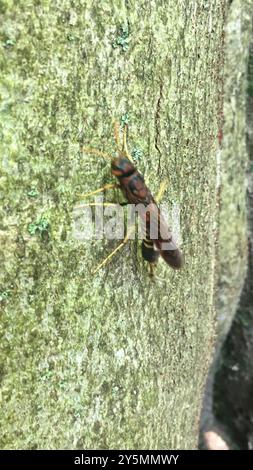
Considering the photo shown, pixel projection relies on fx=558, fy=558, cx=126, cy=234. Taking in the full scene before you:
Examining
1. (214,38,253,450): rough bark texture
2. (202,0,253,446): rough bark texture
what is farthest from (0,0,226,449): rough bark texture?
(214,38,253,450): rough bark texture

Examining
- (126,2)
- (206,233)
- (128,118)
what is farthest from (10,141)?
(206,233)

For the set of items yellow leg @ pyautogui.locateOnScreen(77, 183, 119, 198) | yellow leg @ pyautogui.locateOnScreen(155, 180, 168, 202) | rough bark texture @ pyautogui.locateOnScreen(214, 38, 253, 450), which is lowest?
rough bark texture @ pyautogui.locateOnScreen(214, 38, 253, 450)

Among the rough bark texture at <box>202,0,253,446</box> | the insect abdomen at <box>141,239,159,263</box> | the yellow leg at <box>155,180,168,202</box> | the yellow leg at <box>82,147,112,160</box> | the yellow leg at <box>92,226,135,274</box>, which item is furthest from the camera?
the rough bark texture at <box>202,0,253,446</box>

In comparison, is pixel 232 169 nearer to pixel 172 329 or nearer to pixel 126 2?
pixel 172 329

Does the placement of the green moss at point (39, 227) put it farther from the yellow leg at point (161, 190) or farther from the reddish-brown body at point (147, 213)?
the yellow leg at point (161, 190)

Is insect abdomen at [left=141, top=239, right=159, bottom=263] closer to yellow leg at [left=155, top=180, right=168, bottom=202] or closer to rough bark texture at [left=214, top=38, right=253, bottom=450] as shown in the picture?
yellow leg at [left=155, top=180, right=168, bottom=202]

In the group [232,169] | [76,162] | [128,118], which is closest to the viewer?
[76,162]

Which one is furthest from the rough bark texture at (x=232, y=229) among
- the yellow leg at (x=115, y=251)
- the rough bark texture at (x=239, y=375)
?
the yellow leg at (x=115, y=251)

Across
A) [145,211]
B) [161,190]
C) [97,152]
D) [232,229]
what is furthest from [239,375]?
[97,152]
